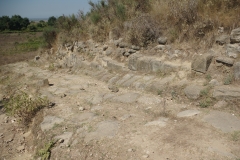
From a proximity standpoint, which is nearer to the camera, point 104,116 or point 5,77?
point 104,116

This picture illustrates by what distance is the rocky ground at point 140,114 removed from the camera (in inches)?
109

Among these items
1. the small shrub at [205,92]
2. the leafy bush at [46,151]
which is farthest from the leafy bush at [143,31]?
the leafy bush at [46,151]

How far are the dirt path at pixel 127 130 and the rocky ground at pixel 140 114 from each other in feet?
0.04

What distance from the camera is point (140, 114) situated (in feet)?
12.4

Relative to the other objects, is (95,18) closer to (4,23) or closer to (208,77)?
(208,77)

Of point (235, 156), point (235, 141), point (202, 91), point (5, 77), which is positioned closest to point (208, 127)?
point (235, 141)

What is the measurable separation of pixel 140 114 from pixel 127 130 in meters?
0.61

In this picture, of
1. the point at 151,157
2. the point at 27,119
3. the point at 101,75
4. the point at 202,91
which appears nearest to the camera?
the point at 151,157

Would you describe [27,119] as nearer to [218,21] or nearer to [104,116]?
[104,116]

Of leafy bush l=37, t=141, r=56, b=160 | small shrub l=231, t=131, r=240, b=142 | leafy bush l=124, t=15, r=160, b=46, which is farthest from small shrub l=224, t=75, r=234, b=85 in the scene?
leafy bush l=37, t=141, r=56, b=160

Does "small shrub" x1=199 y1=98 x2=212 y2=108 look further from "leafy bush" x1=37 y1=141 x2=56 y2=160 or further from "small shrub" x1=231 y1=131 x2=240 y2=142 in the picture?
"leafy bush" x1=37 y1=141 x2=56 y2=160

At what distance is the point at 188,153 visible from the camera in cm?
253

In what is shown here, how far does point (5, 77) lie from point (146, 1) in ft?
21.1

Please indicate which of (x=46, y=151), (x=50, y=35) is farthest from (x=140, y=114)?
(x=50, y=35)
